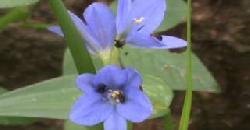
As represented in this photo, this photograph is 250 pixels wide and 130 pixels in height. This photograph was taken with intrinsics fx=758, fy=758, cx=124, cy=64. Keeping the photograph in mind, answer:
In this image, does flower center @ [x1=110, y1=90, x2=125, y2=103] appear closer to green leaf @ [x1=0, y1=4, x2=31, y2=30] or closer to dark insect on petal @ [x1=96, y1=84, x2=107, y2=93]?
dark insect on petal @ [x1=96, y1=84, x2=107, y2=93]

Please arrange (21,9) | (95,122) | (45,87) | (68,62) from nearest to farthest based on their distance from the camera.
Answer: (95,122), (45,87), (68,62), (21,9)

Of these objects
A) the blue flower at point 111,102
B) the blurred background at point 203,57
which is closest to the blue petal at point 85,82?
the blue flower at point 111,102

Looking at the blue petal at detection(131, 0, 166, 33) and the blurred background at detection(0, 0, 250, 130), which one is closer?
the blue petal at detection(131, 0, 166, 33)

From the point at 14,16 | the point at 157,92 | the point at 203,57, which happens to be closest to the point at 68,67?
the point at 14,16

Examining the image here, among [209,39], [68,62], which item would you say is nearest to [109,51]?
[68,62]

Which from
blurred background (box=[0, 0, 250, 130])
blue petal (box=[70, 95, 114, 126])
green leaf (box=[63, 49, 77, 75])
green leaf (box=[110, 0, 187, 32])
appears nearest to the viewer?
blue petal (box=[70, 95, 114, 126])

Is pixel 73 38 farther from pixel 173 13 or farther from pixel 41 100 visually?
pixel 173 13

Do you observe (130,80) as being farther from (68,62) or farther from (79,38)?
(68,62)

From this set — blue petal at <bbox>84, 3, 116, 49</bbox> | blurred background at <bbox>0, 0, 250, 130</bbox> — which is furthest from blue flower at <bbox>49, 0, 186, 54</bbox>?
blurred background at <bbox>0, 0, 250, 130</bbox>
